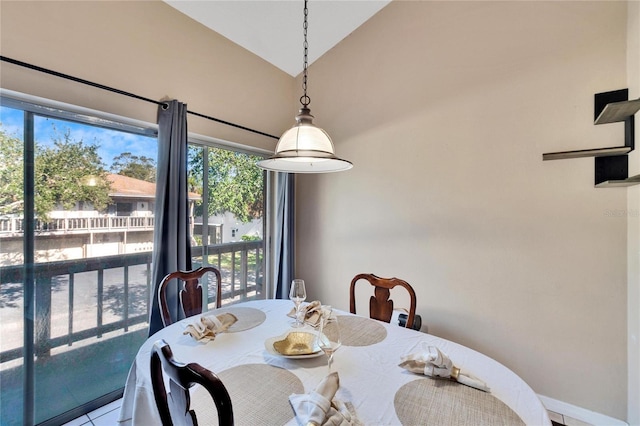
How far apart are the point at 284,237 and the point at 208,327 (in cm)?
169

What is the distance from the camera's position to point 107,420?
184 cm

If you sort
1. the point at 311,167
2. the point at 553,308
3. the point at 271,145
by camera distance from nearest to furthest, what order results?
the point at 311,167 → the point at 553,308 → the point at 271,145

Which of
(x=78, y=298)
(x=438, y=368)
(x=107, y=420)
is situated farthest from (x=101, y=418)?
(x=438, y=368)

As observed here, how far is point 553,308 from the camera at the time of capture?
1.98 metres

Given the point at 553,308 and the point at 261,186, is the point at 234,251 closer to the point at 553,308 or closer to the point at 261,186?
the point at 261,186

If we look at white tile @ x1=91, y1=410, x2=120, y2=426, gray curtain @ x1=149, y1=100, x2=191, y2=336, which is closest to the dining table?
gray curtain @ x1=149, y1=100, x2=191, y2=336

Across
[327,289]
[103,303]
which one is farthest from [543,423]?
[103,303]

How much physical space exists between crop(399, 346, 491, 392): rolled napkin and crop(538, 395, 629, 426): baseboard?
148cm

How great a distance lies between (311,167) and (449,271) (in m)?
1.51

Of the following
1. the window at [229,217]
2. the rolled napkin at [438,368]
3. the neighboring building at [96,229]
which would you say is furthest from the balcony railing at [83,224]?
the rolled napkin at [438,368]

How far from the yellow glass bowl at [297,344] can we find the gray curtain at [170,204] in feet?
3.72

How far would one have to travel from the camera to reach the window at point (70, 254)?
1.61 m

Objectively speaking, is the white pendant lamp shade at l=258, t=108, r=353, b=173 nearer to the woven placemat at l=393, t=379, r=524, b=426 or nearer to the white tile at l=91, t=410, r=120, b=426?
the woven placemat at l=393, t=379, r=524, b=426

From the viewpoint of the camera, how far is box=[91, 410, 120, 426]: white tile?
181 cm
